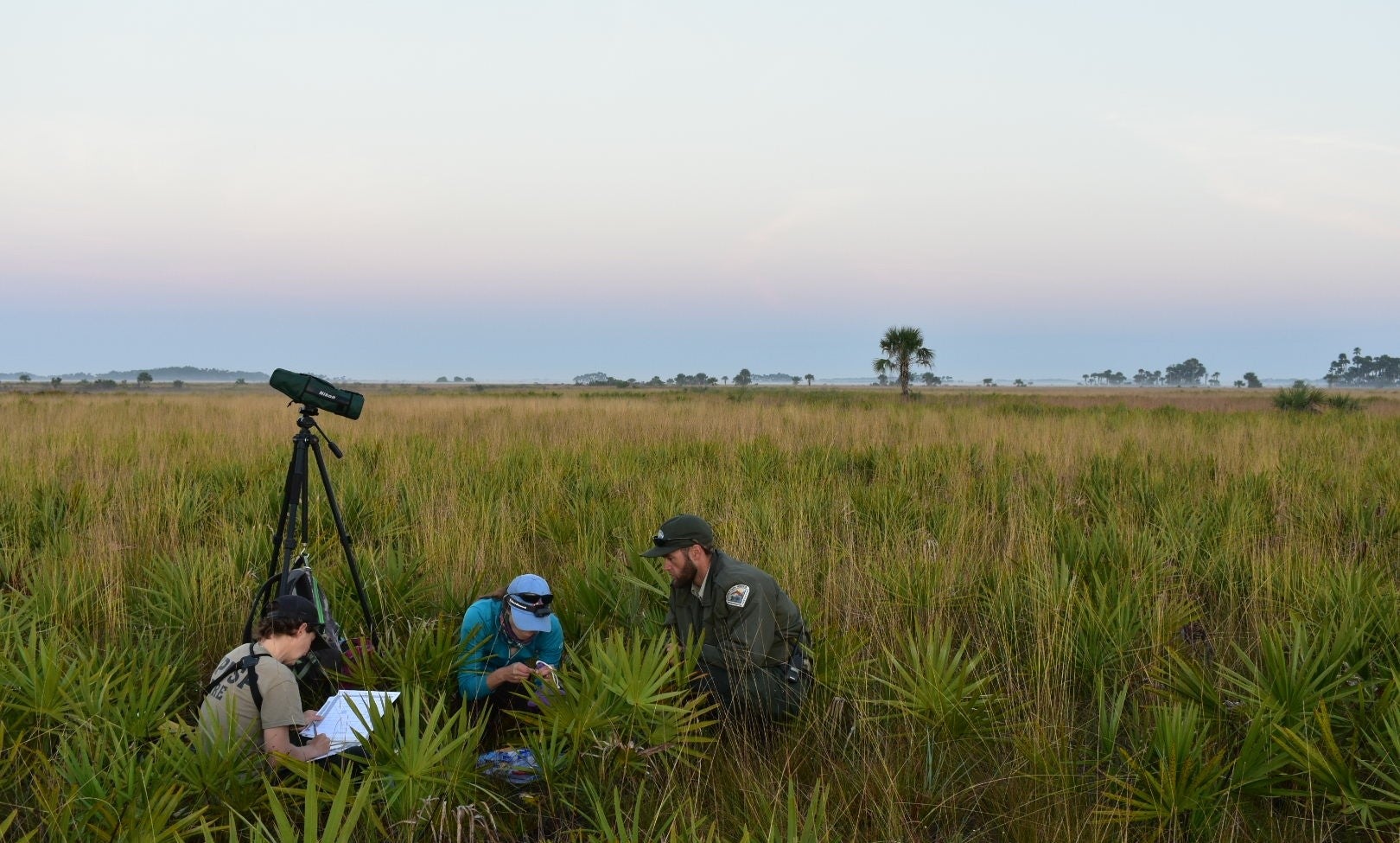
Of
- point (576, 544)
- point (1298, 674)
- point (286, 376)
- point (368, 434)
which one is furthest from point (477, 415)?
point (1298, 674)

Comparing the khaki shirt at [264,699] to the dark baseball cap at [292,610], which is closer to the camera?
the khaki shirt at [264,699]

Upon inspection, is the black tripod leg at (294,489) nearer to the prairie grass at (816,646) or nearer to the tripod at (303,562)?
the tripod at (303,562)

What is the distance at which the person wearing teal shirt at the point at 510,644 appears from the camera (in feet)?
12.7

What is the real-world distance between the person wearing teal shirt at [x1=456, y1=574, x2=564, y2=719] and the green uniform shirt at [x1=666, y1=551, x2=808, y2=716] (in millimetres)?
718

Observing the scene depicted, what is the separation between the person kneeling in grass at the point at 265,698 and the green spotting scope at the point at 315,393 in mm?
1210

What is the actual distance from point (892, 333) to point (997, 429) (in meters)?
29.6

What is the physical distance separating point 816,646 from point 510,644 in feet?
5.28

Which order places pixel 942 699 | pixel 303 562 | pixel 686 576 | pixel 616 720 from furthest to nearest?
pixel 303 562 < pixel 686 576 < pixel 942 699 < pixel 616 720

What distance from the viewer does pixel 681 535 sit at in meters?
3.97

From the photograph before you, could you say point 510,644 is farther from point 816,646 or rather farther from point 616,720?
point 816,646

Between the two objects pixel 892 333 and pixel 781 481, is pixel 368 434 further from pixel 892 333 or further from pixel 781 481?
pixel 892 333

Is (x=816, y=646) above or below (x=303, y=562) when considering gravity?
below

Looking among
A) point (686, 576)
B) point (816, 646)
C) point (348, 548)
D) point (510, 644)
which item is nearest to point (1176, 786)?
point (816, 646)

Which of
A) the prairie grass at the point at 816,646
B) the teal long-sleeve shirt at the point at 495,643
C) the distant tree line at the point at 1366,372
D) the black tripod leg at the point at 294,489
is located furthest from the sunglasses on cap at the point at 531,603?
the distant tree line at the point at 1366,372
